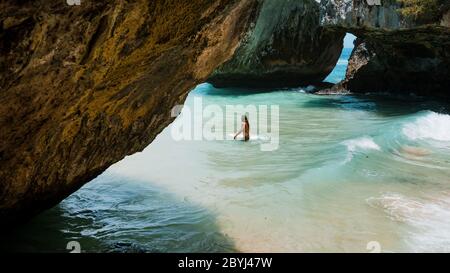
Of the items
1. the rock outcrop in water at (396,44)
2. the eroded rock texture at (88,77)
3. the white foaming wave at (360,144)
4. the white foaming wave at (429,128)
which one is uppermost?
the rock outcrop in water at (396,44)

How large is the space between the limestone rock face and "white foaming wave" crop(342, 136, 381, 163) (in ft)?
39.3

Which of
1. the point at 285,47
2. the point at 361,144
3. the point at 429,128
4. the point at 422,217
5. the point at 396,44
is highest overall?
the point at 285,47

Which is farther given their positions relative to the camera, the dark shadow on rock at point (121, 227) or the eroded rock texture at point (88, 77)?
the dark shadow on rock at point (121, 227)

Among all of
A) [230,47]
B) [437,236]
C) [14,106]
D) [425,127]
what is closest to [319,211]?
[437,236]

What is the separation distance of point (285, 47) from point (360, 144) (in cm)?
1377

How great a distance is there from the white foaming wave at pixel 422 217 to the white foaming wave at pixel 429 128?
18.9 ft

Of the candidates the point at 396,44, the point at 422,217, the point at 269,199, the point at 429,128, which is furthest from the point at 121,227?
the point at 396,44

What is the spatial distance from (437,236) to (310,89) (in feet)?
68.0

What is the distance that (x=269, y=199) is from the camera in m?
8.28

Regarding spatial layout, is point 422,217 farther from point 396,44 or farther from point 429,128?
point 396,44

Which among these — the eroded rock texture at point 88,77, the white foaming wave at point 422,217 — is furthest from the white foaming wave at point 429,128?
the eroded rock texture at point 88,77

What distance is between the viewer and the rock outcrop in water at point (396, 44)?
15.6 metres

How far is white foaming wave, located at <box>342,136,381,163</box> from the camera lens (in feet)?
39.5

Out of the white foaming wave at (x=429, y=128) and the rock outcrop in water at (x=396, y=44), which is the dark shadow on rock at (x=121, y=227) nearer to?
the white foaming wave at (x=429, y=128)
